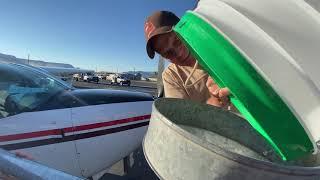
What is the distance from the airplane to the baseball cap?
2.37 meters

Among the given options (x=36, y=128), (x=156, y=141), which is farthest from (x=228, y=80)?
(x=36, y=128)

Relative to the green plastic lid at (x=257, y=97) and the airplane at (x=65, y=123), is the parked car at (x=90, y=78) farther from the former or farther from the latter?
the green plastic lid at (x=257, y=97)

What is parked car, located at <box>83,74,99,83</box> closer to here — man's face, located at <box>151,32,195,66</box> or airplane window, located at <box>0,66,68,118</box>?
airplane window, located at <box>0,66,68,118</box>

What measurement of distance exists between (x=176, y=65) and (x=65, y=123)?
2.08m

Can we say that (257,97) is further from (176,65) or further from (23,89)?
(23,89)

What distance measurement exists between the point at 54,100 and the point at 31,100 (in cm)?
28

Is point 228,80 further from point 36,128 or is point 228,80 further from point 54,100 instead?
point 54,100

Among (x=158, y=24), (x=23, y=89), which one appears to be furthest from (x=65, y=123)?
(x=158, y=24)

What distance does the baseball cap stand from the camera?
7.28ft

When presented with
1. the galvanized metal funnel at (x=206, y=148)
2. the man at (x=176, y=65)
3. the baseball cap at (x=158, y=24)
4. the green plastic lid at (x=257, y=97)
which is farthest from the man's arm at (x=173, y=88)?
the green plastic lid at (x=257, y=97)

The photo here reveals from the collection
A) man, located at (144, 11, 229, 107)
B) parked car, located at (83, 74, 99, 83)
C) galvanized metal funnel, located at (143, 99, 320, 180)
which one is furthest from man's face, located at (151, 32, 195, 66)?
parked car, located at (83, 74, 99, 83)

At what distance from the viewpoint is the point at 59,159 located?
439 cm

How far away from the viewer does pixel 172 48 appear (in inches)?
100

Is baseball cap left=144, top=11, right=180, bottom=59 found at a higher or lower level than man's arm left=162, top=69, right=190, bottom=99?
higher
